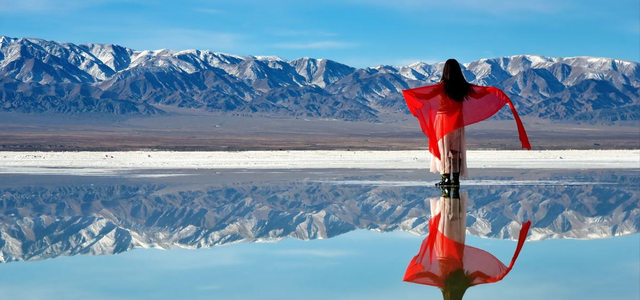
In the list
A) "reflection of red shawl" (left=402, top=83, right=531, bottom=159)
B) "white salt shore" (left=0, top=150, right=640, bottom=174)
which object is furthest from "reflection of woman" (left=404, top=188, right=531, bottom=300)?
"white salt shore" (left=0, top=150, right=640, bottom=174)

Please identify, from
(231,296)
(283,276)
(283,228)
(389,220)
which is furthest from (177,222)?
(231,296)

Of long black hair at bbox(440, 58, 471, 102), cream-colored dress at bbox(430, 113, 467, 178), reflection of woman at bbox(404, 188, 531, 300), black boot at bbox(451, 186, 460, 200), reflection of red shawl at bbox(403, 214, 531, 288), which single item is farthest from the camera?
cream-colored dress at bbox(430, 113, 467, 178)

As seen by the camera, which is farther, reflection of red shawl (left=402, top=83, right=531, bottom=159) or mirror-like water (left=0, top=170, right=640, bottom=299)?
reflection of red shawl (left=402, top=83, right=531, bottom=159)

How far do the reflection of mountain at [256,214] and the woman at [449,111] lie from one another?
53 centimetres

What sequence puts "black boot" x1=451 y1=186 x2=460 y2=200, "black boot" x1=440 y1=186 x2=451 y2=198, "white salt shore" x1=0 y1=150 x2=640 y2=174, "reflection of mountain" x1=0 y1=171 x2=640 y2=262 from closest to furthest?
1. "reflection of mountain" x1=0 y1=171 x2=640 y2=262
2. "black boot" x1=451 y1=186 x2=460 y2=200
3. "black boot" x1=440 y1=186 x2=451 y2=198
4. "white salt shore" x1=0 y1=150 x2=640 y2=174

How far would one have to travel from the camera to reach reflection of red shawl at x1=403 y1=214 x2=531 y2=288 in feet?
16.6

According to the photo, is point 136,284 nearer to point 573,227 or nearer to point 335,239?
point 335,239

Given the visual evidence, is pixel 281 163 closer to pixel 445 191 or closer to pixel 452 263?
pixel 445 191

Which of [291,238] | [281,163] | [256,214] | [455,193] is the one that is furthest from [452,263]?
[281,163]

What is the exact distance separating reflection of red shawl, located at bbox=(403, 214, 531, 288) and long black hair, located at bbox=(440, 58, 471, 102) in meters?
4.72

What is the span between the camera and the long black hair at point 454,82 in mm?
11227

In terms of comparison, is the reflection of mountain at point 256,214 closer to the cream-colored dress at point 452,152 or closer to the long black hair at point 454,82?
the cream-colored dress at point 452,152

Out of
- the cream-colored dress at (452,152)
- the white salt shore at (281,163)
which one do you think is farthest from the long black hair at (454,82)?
the white salt shore at (281,163)

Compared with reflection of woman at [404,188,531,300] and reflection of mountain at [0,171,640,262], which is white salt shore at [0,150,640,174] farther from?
reflection of woman at [404,188,531,300]
